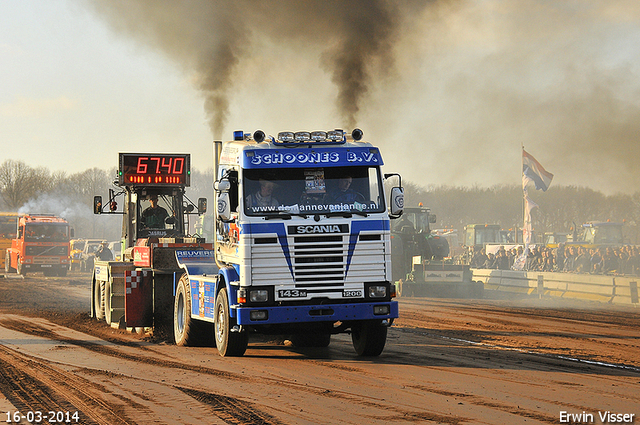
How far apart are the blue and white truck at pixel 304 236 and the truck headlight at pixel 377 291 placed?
1 centimetres

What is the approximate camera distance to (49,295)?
2494cm

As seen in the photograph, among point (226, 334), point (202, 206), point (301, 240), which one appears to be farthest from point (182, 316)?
point (202, 206)

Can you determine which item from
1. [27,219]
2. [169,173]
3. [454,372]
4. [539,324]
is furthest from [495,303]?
[27,219]

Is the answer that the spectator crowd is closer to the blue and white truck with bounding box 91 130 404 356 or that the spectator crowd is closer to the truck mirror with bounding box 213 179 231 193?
the blue and white truck with bounding box 91 130 404 356

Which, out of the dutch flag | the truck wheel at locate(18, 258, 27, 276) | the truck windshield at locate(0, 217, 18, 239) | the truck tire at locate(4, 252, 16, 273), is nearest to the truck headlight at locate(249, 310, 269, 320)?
the dutch flag

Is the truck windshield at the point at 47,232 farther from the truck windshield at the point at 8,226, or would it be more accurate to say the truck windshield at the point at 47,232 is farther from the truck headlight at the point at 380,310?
the truck headlight at the point at 380,310

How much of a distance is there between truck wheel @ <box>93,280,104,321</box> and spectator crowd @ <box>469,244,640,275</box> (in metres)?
19.6

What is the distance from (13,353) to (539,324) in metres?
10.7

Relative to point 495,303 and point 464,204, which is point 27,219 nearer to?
point 495,303

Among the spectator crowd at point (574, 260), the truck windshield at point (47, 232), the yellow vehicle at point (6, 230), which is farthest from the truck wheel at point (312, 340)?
the yellow vehicle at point (6, 230)

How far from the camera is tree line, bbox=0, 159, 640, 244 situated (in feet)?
253

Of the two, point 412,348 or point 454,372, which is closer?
point 454,372

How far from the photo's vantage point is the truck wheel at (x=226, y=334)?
10.2 meters

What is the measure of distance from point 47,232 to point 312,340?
92.8ft
